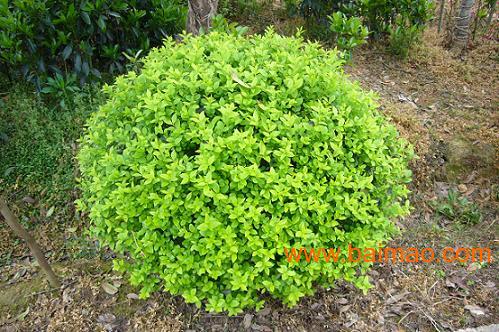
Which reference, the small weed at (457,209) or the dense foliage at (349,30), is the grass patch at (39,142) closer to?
the dense foliage at (349,30)

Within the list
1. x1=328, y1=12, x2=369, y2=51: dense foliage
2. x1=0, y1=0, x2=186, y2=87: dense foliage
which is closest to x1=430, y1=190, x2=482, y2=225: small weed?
x1=328, y1=12, x2=369, y2=51: dense foliage

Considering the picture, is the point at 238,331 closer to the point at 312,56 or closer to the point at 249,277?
the point at 249,277

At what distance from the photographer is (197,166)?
6.92 ft

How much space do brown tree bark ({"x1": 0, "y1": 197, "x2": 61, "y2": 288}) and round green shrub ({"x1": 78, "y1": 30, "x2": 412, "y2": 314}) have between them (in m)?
0.55

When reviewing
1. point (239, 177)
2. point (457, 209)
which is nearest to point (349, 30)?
point (457, 209)

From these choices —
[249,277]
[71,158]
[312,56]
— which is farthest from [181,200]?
[71,158]

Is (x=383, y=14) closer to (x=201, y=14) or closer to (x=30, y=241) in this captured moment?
(x=201, y=14)

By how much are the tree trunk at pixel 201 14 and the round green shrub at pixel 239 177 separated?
1495mm

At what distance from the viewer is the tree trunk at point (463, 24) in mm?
5000

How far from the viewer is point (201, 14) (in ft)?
12.6

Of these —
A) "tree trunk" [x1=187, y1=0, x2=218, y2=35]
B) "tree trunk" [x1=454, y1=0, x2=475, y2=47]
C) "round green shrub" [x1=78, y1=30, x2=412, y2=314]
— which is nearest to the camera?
"round green shrub" [x1=78, y1=30, x2=412, y2=314]

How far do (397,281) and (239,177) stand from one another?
1.59 m

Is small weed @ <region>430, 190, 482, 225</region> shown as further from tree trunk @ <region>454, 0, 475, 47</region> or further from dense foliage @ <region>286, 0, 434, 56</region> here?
tree trunk @ <region>454, 0, 475, 47</region>

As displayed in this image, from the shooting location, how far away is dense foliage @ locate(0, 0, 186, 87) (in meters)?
3.58
